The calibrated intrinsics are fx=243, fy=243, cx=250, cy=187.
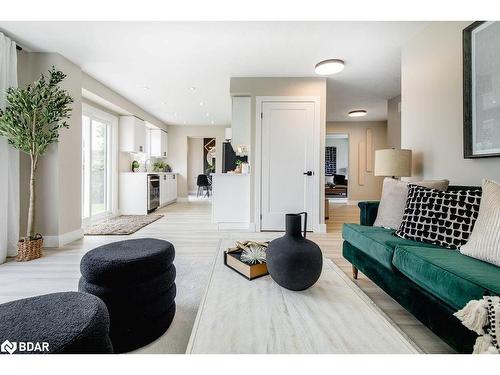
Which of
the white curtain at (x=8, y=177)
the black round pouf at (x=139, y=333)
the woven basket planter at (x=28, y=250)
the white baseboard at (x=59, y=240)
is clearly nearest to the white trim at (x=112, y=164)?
the white baseboard at (x=59, y=240)

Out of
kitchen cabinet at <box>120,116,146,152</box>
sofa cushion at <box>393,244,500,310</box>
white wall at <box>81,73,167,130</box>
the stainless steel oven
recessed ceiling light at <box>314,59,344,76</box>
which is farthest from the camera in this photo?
the stainless steel oven

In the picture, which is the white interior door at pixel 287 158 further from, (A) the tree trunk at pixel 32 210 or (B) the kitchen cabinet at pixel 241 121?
(A) the tree trunk at pixel 32 210

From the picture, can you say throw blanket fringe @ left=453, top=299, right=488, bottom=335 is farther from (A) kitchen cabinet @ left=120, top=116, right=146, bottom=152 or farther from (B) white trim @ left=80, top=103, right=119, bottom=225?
(A) kitchen cabinet @ left=120, top=116, right=146, bottom=152

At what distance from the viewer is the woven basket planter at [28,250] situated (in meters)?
2.66

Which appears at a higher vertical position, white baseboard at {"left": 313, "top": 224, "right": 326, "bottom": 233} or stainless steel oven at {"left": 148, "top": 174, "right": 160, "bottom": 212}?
stainless steel oven at {"left": 148, "top": 174, "right": 160, "bottom": 212}

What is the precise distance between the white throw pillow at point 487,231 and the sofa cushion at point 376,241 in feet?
0.74

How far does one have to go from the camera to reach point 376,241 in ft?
5.72

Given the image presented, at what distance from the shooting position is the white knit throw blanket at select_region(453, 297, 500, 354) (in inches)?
34.5

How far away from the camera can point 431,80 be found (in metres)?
2.47

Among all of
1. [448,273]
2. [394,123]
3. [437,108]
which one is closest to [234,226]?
[437,108]

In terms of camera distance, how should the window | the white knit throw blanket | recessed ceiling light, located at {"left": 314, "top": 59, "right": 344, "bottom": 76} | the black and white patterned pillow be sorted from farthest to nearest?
the window → recessed ceiling light, located at {"left": 314, "top": 59, "right": 344, "bottom": 76} → the black and white patterned pillow → the white knit throw blanket

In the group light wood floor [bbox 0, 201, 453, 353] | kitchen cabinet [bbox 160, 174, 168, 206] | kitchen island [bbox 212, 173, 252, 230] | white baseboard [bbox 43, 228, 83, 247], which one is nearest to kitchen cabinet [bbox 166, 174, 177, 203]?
kitchen cabinet [bbox 160, 174, 168, 206]
